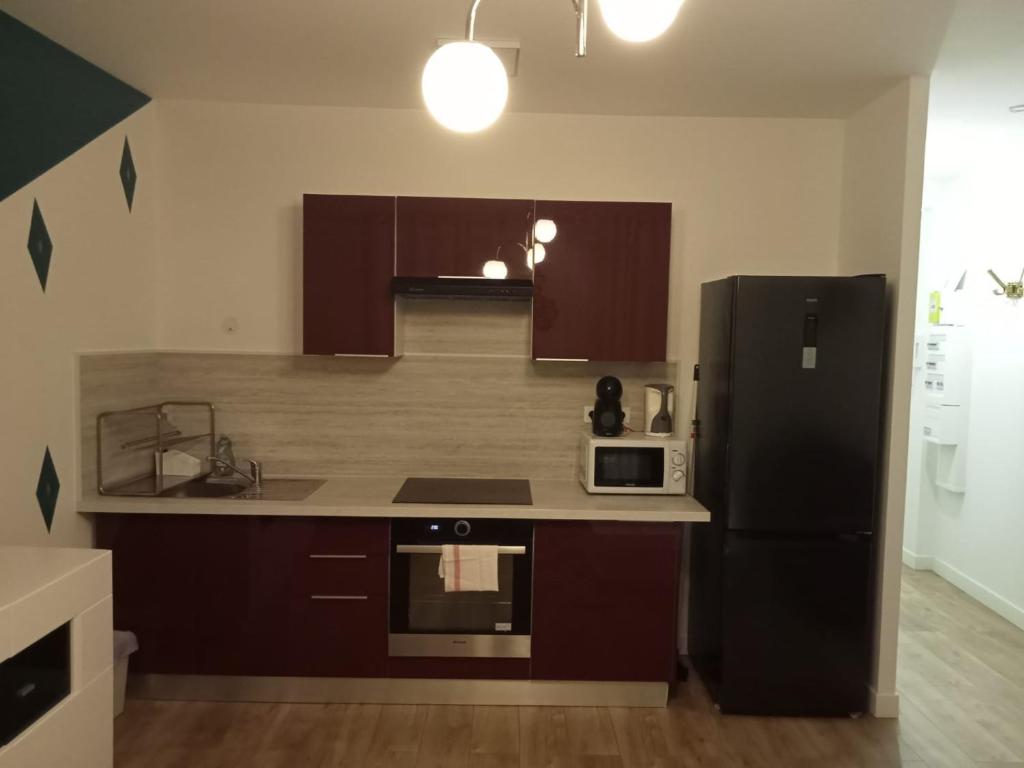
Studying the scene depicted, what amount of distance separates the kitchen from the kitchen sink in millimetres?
176

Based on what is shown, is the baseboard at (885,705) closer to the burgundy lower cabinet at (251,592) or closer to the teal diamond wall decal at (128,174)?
the burgundy lower cabinet at (251,592)

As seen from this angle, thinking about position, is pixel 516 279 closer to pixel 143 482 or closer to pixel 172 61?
pixel 172 61

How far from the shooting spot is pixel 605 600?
310cm

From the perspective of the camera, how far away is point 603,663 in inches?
122

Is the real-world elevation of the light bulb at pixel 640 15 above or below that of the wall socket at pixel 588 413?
above

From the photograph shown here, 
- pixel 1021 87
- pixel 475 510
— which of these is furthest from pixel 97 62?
pixel 1021 87

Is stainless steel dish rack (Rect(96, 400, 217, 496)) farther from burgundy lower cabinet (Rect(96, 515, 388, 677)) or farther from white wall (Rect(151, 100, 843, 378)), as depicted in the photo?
white wall (Rect(151, 100, 843, 378))

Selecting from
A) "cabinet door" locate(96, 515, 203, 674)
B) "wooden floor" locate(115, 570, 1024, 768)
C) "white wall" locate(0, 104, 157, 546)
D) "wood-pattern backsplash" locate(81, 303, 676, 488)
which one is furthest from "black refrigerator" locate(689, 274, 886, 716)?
"white wall" locate(0, 104, 157, 546)

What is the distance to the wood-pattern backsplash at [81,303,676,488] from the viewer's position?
11.7 ft

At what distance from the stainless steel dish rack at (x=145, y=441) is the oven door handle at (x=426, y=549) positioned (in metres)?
1.05

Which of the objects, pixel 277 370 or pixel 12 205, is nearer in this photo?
pixel 12 205

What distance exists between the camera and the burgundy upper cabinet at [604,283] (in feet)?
10.7

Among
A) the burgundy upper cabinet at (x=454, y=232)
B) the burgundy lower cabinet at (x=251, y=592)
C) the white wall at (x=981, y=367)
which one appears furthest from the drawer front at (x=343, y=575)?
the white wall at (x=981, y=367)

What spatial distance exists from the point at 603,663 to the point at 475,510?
86cm
